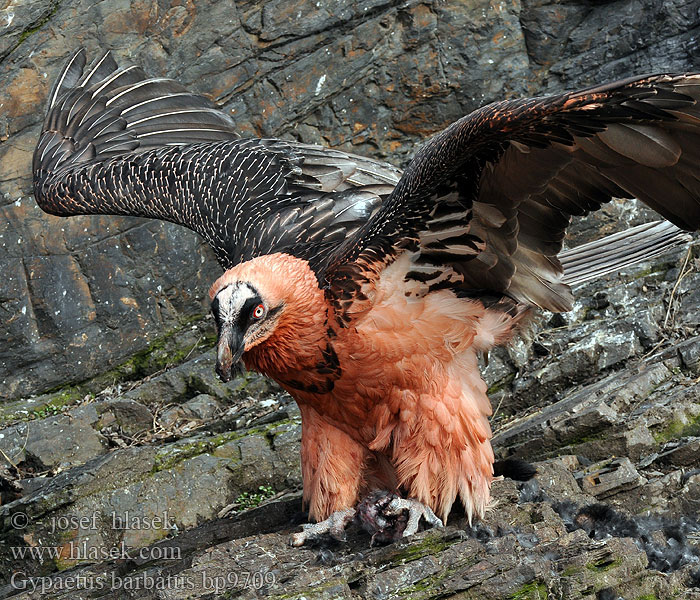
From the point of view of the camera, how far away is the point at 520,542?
4961 millimetres

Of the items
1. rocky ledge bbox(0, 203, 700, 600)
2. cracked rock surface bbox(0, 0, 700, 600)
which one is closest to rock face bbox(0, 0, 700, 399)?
cracked rock surface bbox(0, 0, 700, 600)

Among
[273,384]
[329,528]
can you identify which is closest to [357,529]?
[329,528]

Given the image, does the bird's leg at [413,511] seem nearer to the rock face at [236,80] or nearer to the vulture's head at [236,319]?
the vulture's head at [236,319]

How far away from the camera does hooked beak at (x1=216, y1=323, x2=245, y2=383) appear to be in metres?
4.65

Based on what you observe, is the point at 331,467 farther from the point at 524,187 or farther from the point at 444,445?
the point at 524,187

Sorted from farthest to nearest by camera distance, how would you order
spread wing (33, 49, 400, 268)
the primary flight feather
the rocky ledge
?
1. spread wing (33, 49, 400, 268)
2. the rocky ledge
3. the primary flight feather

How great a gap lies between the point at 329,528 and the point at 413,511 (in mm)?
544

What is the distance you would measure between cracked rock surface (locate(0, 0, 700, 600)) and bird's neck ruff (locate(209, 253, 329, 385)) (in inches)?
42.6

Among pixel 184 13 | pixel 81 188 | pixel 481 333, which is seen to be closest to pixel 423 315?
pixel 481 333

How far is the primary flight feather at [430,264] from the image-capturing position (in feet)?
14.5

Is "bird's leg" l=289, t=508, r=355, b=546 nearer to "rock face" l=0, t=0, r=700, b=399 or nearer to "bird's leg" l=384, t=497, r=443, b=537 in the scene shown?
"bird's leg" l=384, t=497, r=443, b=537

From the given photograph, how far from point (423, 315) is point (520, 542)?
142 centimetres

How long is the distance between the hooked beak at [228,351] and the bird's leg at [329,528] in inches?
47.5

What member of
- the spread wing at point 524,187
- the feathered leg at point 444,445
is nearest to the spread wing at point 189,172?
the spread wing at point 524,187
